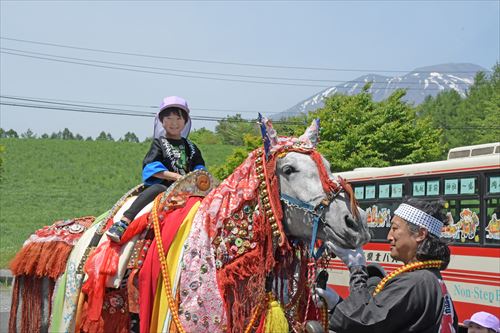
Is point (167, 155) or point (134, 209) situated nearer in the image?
point (134, 209)

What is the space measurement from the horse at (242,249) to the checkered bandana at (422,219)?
0.39 m

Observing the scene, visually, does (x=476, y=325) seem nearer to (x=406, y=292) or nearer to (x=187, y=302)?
(x=406, y=292)

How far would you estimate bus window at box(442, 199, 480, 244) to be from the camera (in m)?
11.5

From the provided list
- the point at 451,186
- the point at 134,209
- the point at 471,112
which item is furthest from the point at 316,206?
the point at 471,112

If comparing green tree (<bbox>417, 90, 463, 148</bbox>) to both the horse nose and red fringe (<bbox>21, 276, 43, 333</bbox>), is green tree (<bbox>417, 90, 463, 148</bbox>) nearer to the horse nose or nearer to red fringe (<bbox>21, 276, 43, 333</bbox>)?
red fringe (<bbox>21, 276, 43, 333</bbox>)

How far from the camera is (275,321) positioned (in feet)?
12.5

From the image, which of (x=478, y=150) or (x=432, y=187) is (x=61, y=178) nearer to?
(x=432, y=187)

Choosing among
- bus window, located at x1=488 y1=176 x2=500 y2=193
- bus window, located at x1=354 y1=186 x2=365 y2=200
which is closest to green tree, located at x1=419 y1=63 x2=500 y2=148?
bus window, located at x1=354 y1=186 x2=365 y2=200

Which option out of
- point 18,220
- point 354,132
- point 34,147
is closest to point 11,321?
point 354,132

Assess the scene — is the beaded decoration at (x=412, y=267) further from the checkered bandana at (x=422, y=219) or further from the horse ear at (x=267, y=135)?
the horse ear at (x=267, y=135)

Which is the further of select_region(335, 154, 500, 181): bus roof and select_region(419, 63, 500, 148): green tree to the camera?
select_region(419, 63, 500, 148): green tree

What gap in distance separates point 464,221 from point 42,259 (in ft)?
27.3

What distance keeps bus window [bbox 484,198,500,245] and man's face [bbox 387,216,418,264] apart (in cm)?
831

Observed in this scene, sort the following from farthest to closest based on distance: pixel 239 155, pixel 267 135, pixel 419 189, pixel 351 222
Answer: pixel 239 155 → pixel 419 189 → pixel 267 135 → pixel 351 222
